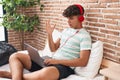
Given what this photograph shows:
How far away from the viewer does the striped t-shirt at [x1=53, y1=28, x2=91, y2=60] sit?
80.4 inches

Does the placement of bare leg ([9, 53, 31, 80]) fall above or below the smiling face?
below

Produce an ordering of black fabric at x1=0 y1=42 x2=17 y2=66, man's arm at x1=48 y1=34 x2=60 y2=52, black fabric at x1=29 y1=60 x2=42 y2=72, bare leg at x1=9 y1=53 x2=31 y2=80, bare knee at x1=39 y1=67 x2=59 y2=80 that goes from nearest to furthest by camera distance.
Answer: bare knee at x1=39 y1=67 x2=59 y2=80 → bare leg at x1=9 y1=53 x2=31 y2=80 → black fabric at x1=29 y1=60 x2=42 y2=72 → man's arm at x1=48 y1=34 x2=60 y2=52 → black fabric at x1=0 y1=42 x2=17 y2=66

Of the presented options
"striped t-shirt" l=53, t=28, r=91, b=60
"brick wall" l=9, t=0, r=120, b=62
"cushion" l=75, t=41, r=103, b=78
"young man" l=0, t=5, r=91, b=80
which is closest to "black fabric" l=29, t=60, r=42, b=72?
"young man" l=0, t=5, r=91, b=80

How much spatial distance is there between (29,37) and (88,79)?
224cm

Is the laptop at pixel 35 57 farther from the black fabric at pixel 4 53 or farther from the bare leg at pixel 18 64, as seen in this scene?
the black fabric at pixel 4 53

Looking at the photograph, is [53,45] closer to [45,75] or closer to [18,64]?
[18,64]

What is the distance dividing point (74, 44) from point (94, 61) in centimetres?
29

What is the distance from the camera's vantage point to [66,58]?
2.16 metres

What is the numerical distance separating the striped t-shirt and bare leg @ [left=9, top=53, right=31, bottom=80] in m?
0.35

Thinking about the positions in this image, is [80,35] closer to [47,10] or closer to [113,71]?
[113,71]

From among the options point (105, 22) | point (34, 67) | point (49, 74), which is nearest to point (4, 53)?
point (34, 67)

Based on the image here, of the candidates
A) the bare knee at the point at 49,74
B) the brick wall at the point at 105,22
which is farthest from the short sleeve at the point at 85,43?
the bare knee at the point at 49,74

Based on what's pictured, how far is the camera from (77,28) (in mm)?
2213

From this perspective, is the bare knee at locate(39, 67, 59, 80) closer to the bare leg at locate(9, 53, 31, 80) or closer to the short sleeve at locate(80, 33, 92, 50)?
the bare leg at locate(9, 53, 31, 80)
